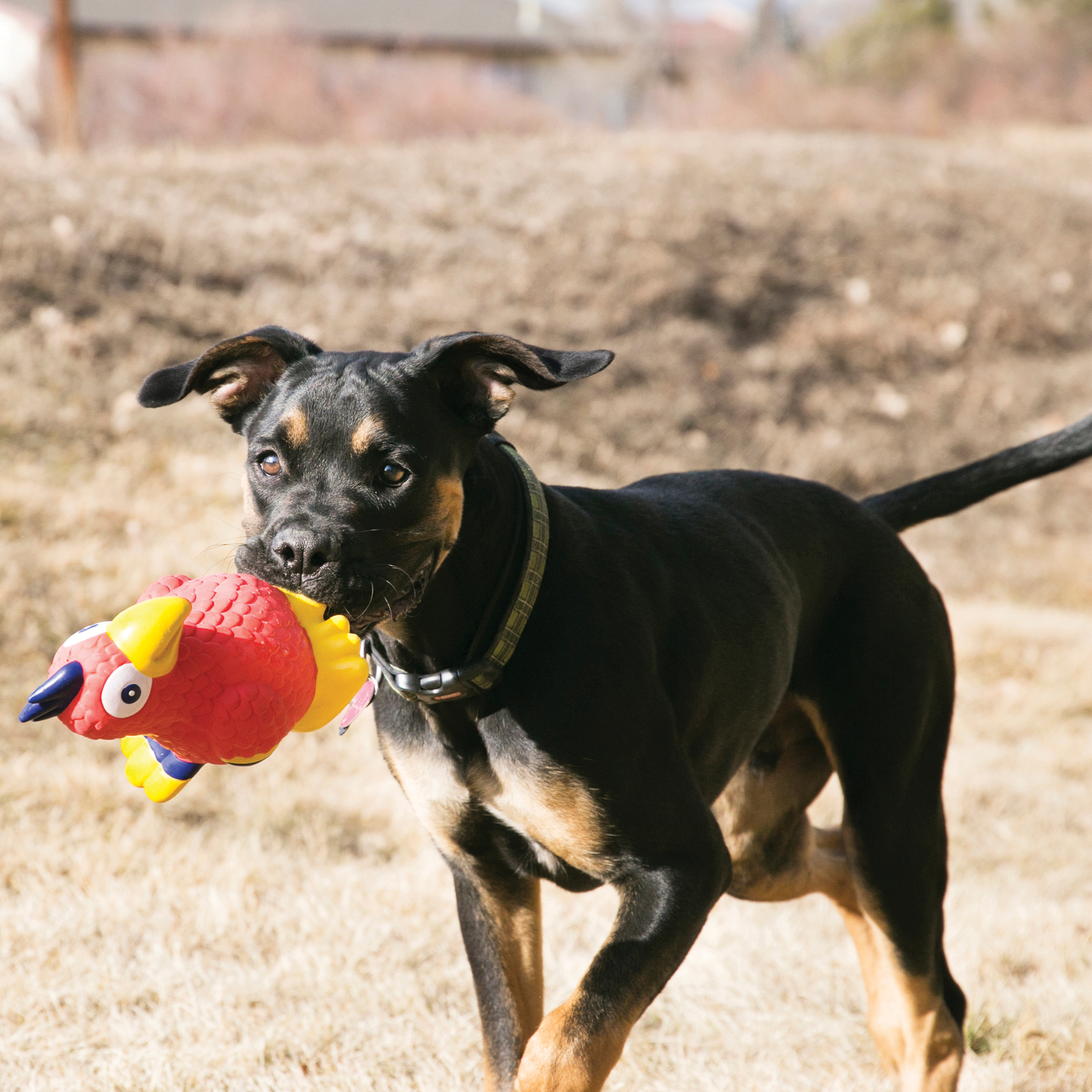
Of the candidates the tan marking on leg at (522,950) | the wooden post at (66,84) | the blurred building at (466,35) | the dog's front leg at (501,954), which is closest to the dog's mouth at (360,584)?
the dog's front leg at (501,954)

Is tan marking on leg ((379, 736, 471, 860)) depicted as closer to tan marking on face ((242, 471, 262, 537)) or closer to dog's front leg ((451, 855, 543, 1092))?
dog's front leg ((451, 855, 543, 1092))

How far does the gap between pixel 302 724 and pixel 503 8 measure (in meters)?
43.5

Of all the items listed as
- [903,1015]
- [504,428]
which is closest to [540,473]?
[504,428]

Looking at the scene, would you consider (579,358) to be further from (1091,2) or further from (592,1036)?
(1091,2)

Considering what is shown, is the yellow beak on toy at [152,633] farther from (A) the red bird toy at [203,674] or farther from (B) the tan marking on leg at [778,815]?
(B) the tan marking on leg at [778,815]

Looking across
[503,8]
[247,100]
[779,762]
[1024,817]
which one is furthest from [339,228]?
[503,8]

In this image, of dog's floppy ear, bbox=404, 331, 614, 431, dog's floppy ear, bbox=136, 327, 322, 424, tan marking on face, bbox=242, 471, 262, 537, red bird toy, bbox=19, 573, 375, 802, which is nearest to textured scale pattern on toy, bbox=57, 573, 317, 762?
red bird toy, bbox=19, 573, 375, 802

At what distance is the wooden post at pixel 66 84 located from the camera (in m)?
13.8

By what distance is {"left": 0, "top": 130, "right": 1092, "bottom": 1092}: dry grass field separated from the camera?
4176 millimetres

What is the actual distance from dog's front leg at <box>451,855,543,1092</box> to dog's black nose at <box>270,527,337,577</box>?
961 mm

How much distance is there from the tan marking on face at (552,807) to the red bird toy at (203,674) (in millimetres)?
424

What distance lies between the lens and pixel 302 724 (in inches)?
118

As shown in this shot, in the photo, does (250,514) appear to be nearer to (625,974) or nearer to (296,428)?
(296,428)

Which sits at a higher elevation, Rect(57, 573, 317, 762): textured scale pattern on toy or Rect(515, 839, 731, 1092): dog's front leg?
Rect(57, 573, 317, 762): textured scale pattern on toy
